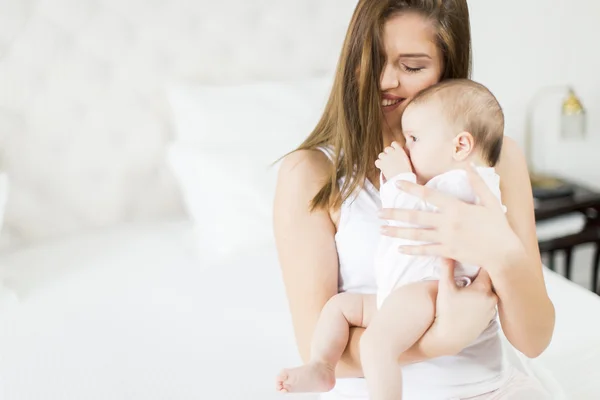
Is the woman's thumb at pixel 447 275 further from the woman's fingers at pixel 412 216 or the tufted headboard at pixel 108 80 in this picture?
the tufted headboard at pixel 108 80

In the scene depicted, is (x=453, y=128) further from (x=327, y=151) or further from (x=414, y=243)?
(x=327, y=151)

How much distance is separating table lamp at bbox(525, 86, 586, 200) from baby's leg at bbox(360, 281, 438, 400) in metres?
1.76

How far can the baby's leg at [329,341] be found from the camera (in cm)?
107

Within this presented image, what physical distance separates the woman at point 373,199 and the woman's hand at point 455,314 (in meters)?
0.05

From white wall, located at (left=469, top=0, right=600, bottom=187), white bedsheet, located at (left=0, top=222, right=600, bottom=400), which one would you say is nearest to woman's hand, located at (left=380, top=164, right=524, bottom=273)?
white bedsheet, located at (left=0, top=222, right=600, bottom=400)

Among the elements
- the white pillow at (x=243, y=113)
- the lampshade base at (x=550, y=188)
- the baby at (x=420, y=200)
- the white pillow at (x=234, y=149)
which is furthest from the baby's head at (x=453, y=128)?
the lampshade base at (x=550, y=188)

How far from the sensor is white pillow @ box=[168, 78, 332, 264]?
2125 mm

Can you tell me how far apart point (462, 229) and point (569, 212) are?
5.72 ft

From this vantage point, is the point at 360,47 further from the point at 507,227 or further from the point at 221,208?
the point at 221,208

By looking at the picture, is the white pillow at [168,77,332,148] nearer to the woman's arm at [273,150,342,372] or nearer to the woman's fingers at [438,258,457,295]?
the woman's arm at [273,150,342,372]

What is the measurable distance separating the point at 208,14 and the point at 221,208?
735 mm

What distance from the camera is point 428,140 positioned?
3.76ft

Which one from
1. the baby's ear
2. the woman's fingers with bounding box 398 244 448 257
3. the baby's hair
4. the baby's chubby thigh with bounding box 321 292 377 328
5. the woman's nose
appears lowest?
the baby's chubby thigh with bounding box 321 292 377 328

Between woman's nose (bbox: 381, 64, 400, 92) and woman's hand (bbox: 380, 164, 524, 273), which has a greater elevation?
woman's nose (bbox: 381, 64, 400, 92)
